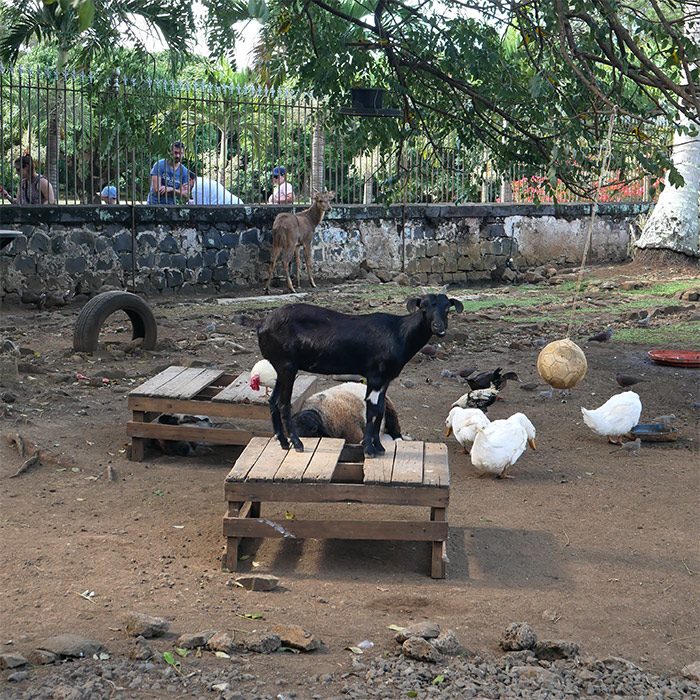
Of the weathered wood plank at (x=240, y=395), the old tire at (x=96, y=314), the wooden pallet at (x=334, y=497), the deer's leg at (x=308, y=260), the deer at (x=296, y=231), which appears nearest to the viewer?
the wooden pallet at (x=334, y=497)

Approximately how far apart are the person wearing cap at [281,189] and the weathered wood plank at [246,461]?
38.4 feet

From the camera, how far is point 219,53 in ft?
32.4

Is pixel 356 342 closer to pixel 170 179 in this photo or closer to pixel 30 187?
pixel 30 187

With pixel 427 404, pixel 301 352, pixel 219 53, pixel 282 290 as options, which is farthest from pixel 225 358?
pixel 282 290

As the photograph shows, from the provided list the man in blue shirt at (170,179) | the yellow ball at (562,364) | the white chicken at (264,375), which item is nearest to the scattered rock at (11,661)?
the white chicken at (264,375)

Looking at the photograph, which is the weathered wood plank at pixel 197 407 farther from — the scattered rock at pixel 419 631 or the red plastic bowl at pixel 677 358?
the red plastic bowl at pixel 677 358

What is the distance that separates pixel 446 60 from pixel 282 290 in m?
7.70

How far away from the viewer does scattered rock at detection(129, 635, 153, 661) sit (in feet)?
11.0

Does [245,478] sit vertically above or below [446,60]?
below

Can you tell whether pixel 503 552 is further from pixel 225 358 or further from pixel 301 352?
pixel 225 358

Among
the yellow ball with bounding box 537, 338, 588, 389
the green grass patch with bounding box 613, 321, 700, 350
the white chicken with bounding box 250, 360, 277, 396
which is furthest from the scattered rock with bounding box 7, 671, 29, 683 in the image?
the green grass patch with bounding box 613, 321, 700, 350

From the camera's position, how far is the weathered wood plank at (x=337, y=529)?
4.44 metres

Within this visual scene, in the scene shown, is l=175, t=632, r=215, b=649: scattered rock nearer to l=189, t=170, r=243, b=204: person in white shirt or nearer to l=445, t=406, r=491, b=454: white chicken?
l=445, t=406, r=491, b=454: white chicken

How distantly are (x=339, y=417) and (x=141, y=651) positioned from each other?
9.35 feet
